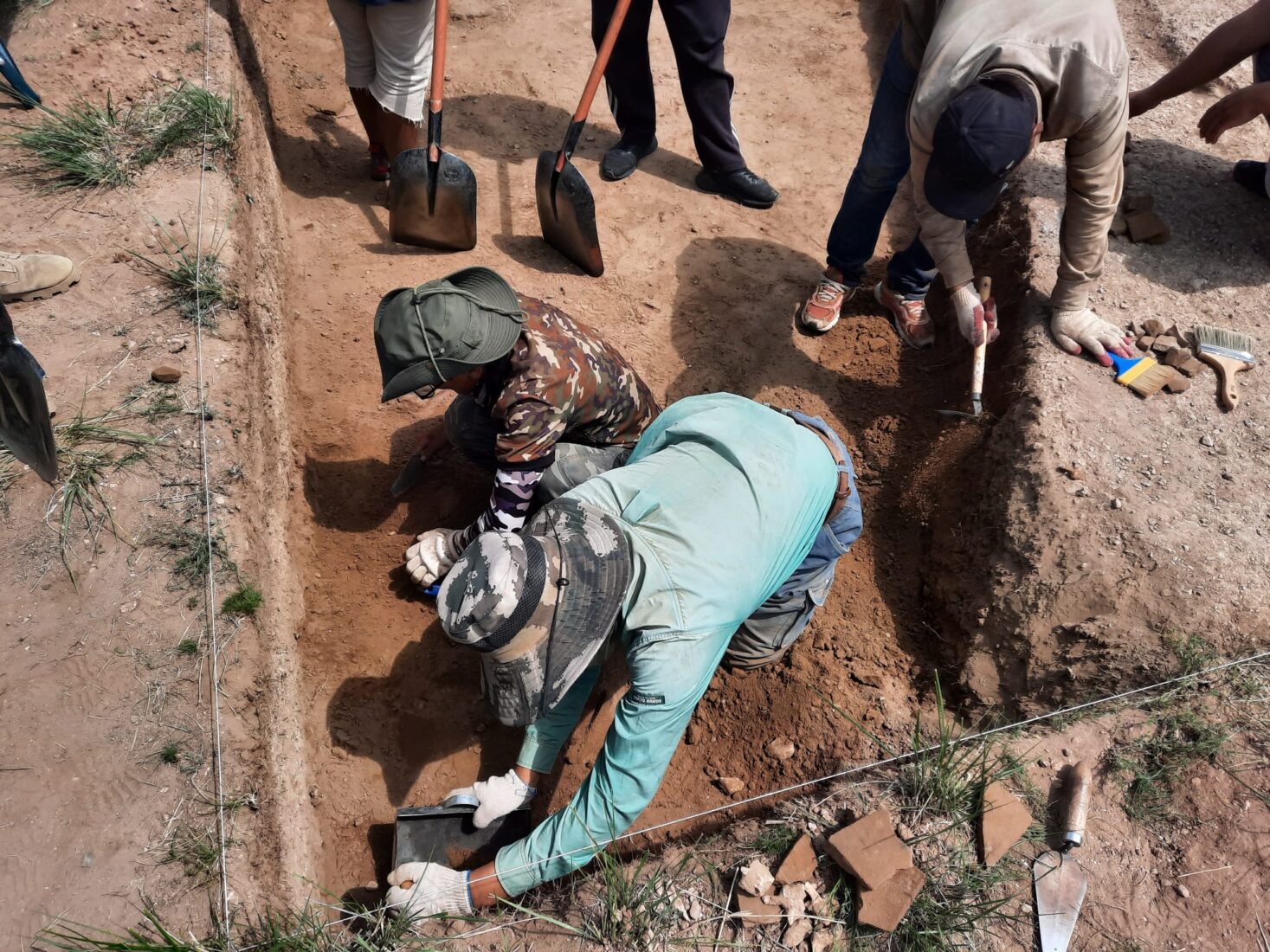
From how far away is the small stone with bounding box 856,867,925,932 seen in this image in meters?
2.01

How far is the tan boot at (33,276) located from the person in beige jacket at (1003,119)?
10.1ft

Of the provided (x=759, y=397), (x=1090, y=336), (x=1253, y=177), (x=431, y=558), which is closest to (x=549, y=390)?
(x=431, y=558)

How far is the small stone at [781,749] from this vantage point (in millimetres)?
2646

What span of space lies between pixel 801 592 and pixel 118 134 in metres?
3.49

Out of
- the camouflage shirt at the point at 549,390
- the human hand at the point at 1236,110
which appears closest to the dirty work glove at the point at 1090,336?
the human hand at the point at 1236,110

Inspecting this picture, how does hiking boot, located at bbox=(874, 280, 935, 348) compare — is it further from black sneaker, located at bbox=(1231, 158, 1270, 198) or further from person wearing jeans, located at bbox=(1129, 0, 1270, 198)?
black sneaker, located at bbox=(1231, 158, 1270, 198)

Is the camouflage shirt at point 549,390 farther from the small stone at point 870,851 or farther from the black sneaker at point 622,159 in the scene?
the black sneaker at point 622,159

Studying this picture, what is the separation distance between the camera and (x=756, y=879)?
210 centimetres

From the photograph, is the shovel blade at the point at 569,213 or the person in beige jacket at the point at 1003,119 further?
the shovel blade at the point at 569,213

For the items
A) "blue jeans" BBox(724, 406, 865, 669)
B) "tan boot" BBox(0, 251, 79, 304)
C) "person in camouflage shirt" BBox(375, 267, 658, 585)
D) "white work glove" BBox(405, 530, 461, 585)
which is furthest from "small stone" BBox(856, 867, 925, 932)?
"tan boot" BBox(0, 251, 79, 304)

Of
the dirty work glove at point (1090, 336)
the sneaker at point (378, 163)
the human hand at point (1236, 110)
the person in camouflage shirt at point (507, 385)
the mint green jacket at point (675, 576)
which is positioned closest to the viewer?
the mint green jacket at point (675, 576)

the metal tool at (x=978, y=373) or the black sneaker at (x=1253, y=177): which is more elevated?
the black sneaker at (x=1253, y=177)

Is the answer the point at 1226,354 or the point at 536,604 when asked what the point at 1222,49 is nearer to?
the point at 1226,354

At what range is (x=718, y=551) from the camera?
1.87 meters
